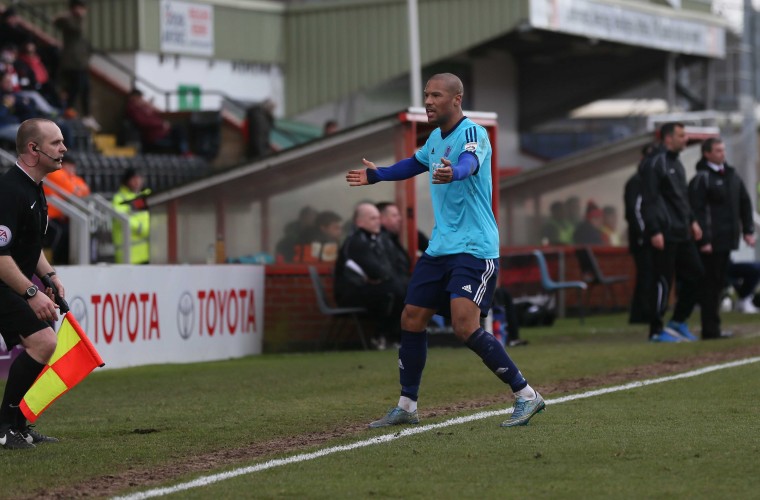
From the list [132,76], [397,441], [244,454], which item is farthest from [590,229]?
[244,454]

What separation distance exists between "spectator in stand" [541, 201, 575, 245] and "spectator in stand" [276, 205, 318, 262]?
651 cm

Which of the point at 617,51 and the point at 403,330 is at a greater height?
the point at 617,51

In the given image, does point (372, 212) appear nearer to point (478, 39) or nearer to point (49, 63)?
point (49, 63)

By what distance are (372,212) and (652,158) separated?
299cm

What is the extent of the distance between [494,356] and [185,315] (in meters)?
7.36

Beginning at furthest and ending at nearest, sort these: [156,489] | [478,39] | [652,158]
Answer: [478,39] < [652,158] < [156,489]

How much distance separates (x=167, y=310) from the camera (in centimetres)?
1572

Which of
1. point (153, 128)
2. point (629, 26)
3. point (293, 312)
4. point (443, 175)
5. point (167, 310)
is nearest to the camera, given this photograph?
point (443, 175)

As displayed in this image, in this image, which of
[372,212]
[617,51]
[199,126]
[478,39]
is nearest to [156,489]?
[372,212]

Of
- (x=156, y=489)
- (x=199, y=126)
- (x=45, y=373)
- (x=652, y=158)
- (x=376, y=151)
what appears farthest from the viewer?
(x=199, y=126)

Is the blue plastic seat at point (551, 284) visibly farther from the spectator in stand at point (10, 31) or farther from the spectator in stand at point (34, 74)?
the spectator in stand at point (10, 31)

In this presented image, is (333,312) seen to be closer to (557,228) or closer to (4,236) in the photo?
(557,228)

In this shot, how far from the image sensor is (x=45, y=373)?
899cm

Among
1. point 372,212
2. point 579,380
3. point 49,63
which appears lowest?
point 579,380
